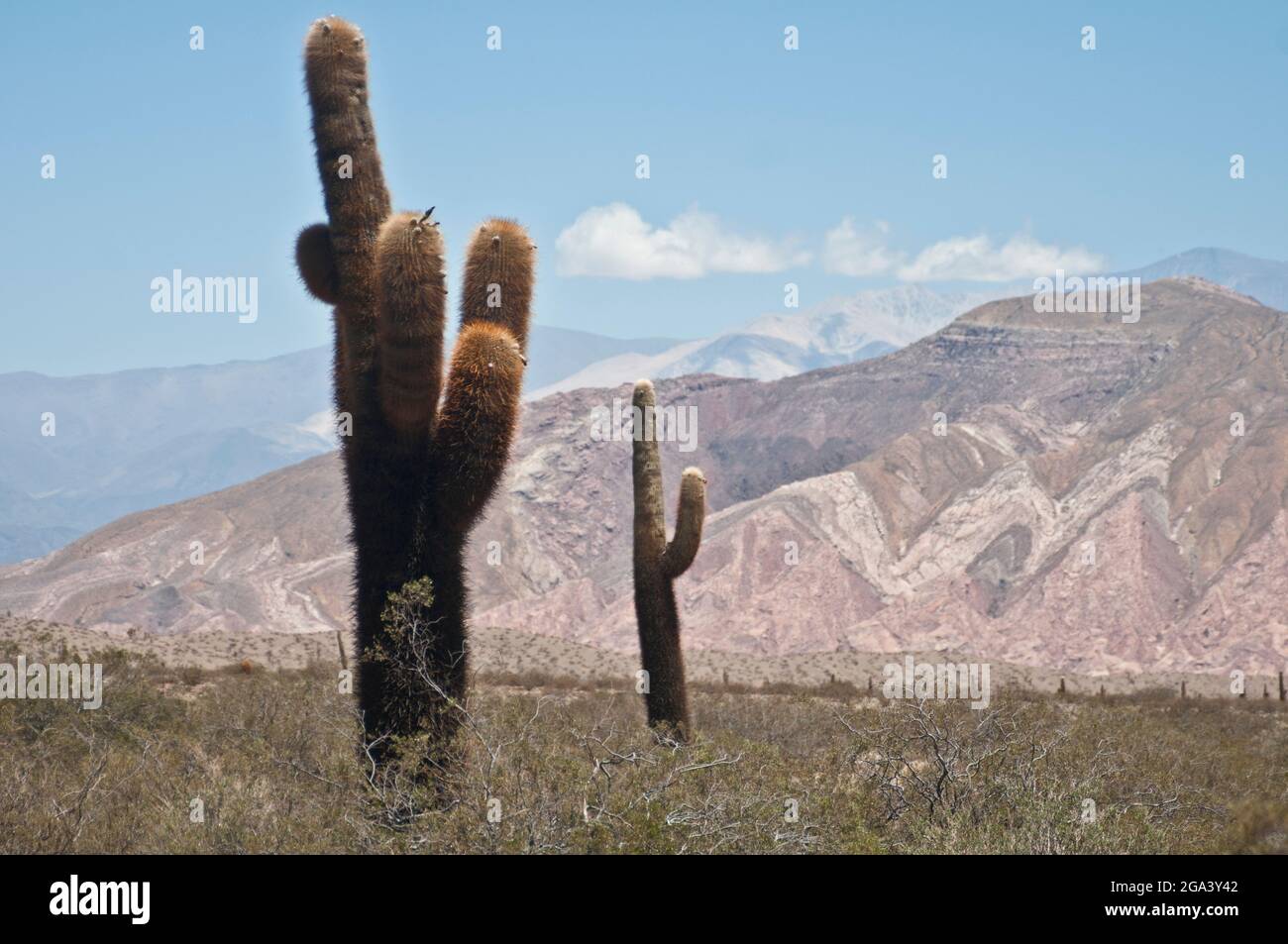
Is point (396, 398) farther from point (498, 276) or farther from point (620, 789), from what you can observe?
point (620, 789)

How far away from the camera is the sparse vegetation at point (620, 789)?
333 inches

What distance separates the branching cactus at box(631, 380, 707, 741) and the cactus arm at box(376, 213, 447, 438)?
4.24 m

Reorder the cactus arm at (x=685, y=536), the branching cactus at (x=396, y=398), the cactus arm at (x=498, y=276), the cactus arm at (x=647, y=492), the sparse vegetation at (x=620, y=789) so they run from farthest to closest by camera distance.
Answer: the cactus arm at (x=647, y=492) < the cactus arm at (x=685, y=536) < the cactus arm at (x=498, y=276) < the branching cactus at (x=396, y=398) < the sparse vegetation at (x=620, y=789)

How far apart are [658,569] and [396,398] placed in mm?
4912

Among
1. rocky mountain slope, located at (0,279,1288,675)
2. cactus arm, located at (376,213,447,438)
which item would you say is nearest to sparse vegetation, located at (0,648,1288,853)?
cactus arm, located at (376,213,447,438)

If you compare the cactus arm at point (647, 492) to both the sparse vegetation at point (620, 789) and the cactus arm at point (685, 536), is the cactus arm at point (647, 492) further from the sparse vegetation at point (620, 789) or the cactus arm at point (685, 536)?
the sparse vegetation at point (620, 789)

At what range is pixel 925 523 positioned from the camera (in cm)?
7125

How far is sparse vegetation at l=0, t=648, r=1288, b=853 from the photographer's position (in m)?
8.45

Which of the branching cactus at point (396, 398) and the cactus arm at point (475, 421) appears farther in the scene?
the cactus arm at point (475, 421)

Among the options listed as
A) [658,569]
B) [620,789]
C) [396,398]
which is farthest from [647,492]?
[620,789]

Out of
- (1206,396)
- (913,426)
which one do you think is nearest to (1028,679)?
(1206,396)

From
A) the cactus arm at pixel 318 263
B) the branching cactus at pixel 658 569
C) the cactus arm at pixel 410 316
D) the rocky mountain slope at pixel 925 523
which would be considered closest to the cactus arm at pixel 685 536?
the branching cactus at pixel 658 569

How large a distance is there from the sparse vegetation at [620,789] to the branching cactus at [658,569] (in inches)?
33.8
